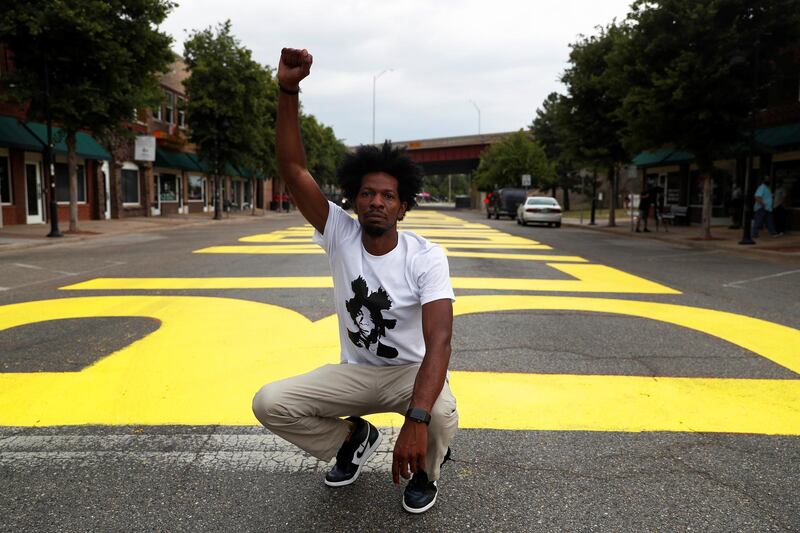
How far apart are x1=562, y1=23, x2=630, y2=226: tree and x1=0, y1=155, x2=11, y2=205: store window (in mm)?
21541

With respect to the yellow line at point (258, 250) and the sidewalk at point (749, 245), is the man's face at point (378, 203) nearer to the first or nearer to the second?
the yellow line at point (258, 250)

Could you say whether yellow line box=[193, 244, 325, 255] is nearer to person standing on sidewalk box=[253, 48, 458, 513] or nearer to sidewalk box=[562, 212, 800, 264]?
sidewalk box=[562, 212, 800, 264]

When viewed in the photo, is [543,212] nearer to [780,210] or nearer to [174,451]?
[780,210]

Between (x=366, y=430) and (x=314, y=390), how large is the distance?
46 cm

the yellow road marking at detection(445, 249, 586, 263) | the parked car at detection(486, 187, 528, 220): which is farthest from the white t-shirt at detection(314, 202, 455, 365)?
the parked car at detection(486, 187, 528, 220)

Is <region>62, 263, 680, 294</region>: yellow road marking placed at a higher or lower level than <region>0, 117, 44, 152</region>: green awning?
lower

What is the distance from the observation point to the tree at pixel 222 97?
101 ft

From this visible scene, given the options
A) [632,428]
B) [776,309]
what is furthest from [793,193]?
[632,428]

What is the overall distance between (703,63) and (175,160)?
28757 millimetres

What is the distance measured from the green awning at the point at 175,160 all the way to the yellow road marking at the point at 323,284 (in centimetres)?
2733

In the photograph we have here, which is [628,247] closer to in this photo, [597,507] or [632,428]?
[632,428]

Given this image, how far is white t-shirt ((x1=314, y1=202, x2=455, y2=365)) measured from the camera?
9.23 ft

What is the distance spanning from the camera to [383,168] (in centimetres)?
301

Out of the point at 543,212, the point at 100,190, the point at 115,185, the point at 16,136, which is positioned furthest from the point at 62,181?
the point at 543,212
